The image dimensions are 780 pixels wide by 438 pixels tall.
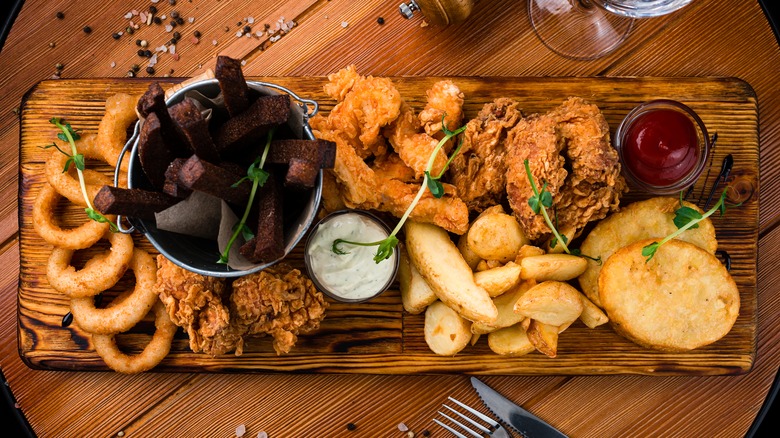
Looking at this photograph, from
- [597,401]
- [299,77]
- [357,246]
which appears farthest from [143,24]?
[597,401]

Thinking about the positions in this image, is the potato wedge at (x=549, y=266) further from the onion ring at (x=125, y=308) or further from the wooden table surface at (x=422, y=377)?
the onion ring at (x=125, y=308)

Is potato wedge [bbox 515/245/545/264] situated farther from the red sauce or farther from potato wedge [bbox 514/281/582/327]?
the red sauce

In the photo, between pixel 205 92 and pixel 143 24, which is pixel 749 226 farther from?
pixel 143 24

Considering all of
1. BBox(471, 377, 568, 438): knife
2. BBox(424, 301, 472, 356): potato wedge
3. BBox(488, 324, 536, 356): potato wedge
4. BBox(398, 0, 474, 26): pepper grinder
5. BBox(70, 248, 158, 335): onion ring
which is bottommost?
BBox(471, 377, 568, 438): knife

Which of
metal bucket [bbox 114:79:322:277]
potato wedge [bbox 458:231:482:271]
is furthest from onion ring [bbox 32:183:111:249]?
potato wedge [bbox 458:231:482:271]

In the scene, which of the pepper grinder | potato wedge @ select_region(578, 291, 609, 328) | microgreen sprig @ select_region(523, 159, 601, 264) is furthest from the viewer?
the pepper grinder

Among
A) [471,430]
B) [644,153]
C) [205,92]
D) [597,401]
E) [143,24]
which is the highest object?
[143,24]

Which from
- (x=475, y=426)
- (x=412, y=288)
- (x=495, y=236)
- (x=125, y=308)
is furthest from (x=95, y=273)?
(x=475, y=426)
